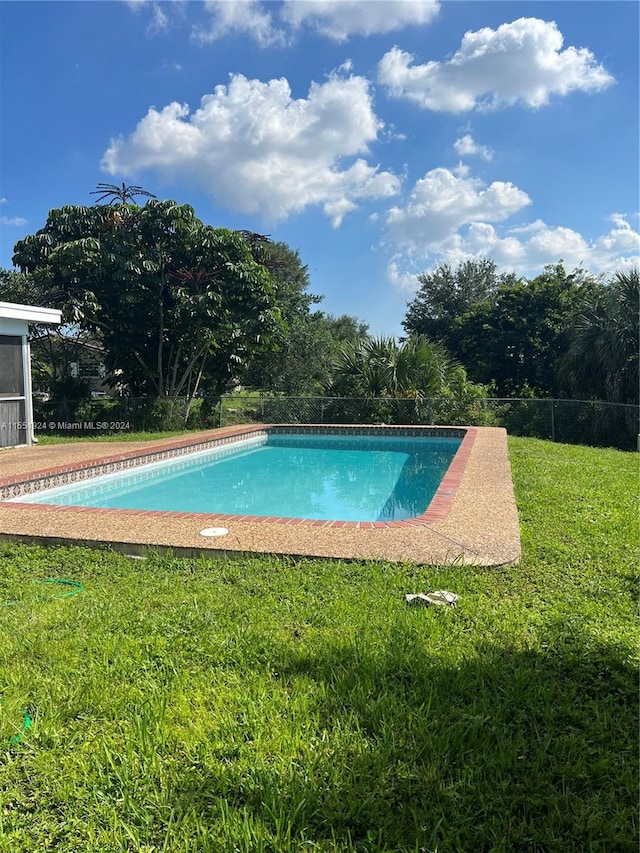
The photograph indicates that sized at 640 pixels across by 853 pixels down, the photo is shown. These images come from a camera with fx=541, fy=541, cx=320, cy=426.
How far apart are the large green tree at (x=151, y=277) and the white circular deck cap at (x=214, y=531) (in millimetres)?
9570

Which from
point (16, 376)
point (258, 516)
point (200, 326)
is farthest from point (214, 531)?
point (200, 326)

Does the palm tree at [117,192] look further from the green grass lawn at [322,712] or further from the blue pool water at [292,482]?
the green grass lawn at [322,712]

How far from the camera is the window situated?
11186 mm

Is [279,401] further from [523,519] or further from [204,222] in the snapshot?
[523,519]

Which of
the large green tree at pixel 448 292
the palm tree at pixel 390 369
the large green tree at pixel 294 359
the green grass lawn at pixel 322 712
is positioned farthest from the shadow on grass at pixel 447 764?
the large green tree at pixel 448 292

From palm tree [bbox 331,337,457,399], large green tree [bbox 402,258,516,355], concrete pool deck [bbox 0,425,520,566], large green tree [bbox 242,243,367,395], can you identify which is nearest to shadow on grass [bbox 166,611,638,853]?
concrete pool deck [bbox 0,425,520,566]

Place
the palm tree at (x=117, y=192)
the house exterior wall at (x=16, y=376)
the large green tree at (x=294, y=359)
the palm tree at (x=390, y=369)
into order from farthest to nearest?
the large green tree at (x=294, y=359) < the palm tree at (x=390, y=369) < the palm tree at (x=117, y=192) < the house exterior wall at (x=16, y=376)

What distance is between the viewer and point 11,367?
1138 cm

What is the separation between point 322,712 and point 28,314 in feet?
37.8

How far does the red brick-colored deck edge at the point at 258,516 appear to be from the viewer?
510cm

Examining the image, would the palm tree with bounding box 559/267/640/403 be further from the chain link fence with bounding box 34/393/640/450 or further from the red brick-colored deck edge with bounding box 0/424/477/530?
the red brick-colored deck edge with bounding box 0/424/477/530

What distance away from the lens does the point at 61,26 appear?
8305mm

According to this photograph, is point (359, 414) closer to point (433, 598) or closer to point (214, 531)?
point (214, 531)

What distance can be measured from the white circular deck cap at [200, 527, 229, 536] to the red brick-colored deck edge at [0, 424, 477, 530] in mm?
220
